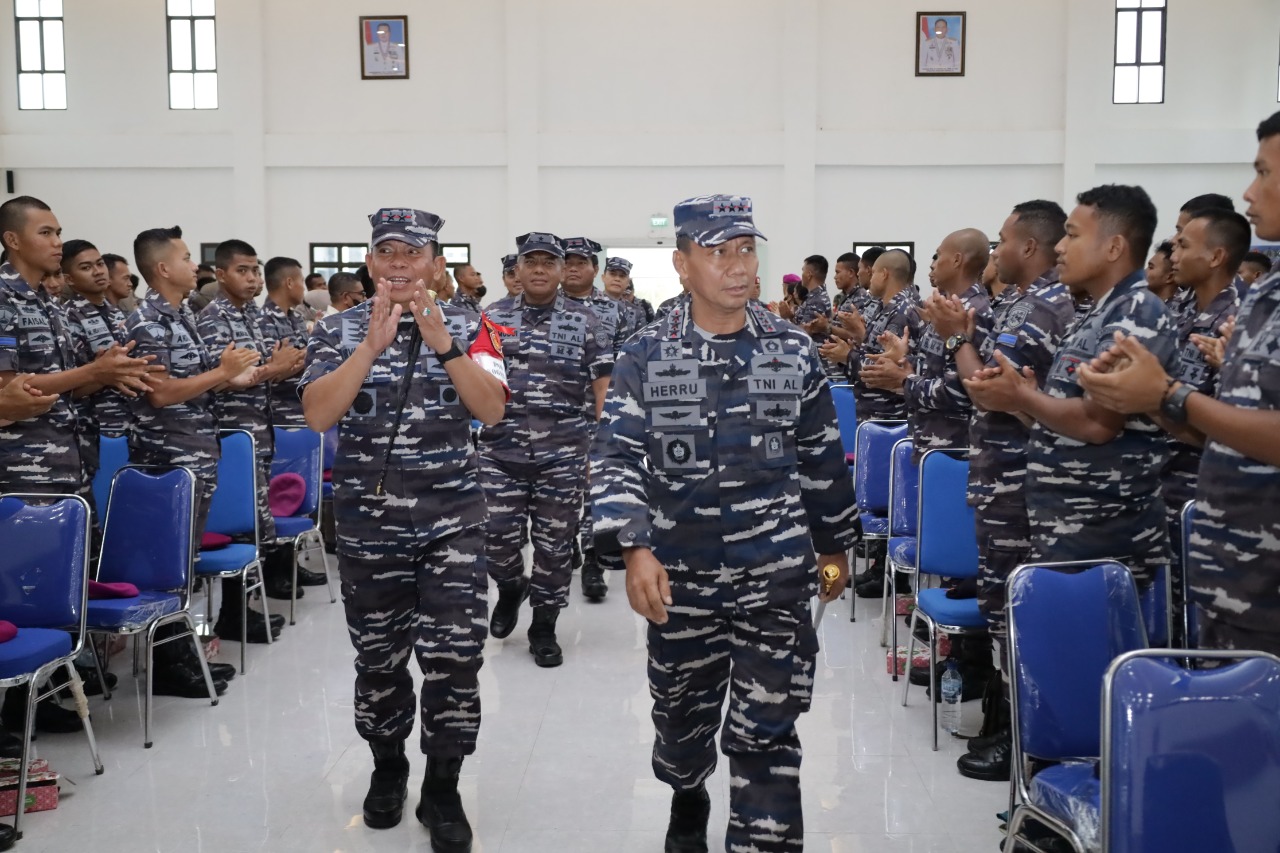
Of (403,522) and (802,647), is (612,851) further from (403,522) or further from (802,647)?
(403,522)

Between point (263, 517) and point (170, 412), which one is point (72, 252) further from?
point (263, 517)

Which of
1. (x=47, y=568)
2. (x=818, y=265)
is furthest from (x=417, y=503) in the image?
(x=818, y=265)

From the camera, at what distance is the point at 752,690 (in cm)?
248

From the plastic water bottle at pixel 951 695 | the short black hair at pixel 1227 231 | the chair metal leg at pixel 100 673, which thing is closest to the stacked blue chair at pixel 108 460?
the chair metal leg at pixel 100 673

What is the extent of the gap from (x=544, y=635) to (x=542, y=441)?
854 mm

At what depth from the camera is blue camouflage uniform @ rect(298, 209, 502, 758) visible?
9.45ft

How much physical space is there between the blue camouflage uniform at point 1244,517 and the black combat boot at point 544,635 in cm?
290

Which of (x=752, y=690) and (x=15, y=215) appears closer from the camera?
(x=752, y=690)

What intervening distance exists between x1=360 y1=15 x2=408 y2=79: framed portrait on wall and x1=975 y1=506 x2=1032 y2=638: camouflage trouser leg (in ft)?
39.8

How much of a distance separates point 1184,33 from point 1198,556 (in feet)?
44.6

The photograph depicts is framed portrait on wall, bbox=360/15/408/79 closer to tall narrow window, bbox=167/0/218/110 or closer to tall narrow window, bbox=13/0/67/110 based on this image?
tall narrow window, bbox=167/0/218/110

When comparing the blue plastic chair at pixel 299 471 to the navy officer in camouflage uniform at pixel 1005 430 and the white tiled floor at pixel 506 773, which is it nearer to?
the white tiled floor at pixel 506 773

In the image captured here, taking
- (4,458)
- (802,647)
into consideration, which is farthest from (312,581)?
(802,647)

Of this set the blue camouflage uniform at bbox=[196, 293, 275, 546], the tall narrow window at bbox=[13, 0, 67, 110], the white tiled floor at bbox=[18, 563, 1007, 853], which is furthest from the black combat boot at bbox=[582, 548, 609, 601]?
the tall narrow window at bbox=[13, 0, 67, 110]
